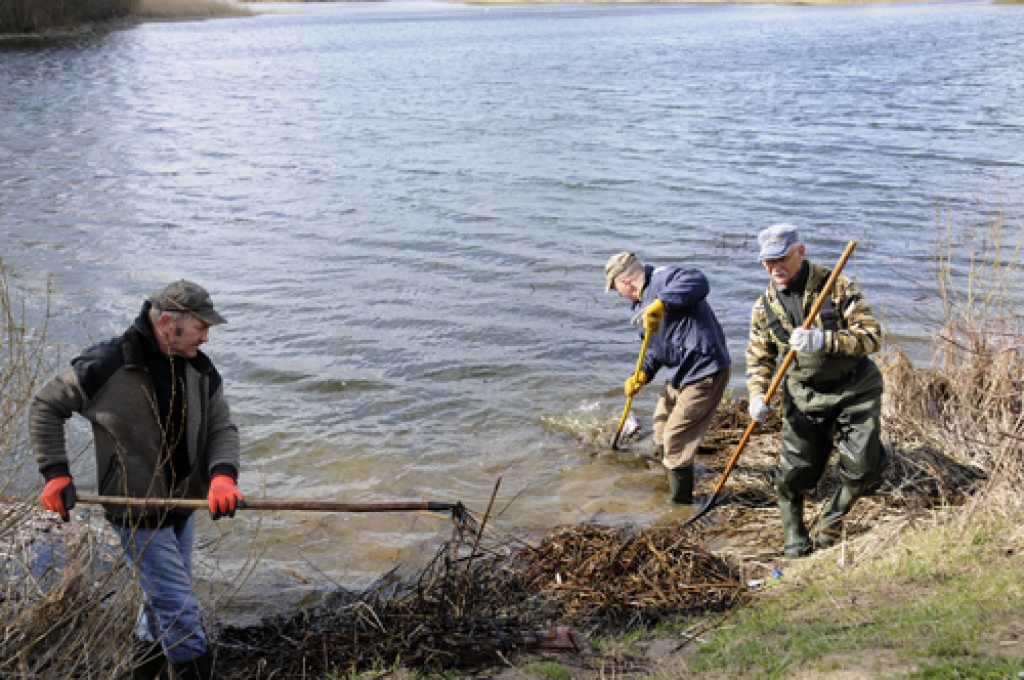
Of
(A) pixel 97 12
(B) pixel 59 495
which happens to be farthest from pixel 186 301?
(A) pixel 97 12

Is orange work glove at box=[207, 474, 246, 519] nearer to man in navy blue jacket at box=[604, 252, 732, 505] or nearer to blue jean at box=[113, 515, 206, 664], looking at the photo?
blue jean at box=[113, 515, 206, 664]

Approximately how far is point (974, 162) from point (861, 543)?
48.7 feet

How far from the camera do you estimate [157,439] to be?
14.6 ft

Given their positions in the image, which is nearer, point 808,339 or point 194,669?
point 194,669

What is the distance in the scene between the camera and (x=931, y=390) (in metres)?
7.17

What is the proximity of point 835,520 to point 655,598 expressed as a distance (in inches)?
51.0

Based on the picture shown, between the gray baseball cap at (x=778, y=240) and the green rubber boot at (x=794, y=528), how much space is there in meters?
1.53

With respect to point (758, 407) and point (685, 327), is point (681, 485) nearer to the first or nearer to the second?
point (685, 327)

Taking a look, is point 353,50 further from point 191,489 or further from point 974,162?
point 191,489

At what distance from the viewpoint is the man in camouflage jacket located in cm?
531

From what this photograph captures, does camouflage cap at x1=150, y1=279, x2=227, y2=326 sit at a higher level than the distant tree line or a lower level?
lower

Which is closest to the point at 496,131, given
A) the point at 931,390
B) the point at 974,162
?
the point at 974,162

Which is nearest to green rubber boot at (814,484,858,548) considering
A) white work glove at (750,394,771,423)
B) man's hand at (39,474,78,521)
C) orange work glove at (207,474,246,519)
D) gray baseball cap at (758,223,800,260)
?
white work glove at (750,394,771,423)

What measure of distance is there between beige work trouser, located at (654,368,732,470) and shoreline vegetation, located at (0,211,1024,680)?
63 cm
